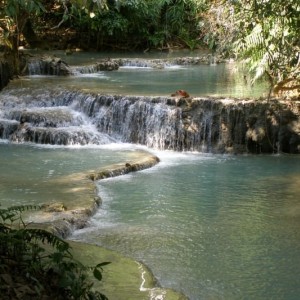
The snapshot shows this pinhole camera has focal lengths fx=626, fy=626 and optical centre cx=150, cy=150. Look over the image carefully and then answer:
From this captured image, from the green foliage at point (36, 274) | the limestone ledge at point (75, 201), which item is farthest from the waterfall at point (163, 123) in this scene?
the green foliage at point (36, 274)

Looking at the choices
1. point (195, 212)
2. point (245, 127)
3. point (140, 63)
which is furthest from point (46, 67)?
point (195, 212)

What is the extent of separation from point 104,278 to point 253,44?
5789mm

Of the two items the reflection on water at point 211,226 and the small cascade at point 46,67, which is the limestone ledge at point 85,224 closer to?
the reflection on water at point 211,226

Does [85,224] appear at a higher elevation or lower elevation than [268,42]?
lower

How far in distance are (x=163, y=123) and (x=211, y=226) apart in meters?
5.03

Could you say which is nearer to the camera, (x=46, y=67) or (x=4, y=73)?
(x=4, y=73)

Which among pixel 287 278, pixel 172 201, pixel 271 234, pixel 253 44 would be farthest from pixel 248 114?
pixel 287 278

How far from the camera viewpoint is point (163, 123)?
39.1ft

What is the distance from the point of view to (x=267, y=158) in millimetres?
10828

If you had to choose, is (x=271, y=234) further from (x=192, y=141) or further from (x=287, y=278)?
(x=192, y=141)

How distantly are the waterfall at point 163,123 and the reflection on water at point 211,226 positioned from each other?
105 centimetres

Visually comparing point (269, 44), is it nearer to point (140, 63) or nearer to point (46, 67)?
point (46, 67)

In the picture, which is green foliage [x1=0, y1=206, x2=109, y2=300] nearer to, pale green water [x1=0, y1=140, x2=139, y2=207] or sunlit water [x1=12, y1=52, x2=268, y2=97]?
pale green water [x1=0, y1=140, x2=139, y2=207]

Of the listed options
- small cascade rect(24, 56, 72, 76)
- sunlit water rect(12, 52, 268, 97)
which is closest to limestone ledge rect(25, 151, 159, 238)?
sunlit water rect(12, 52, 268, 97)
